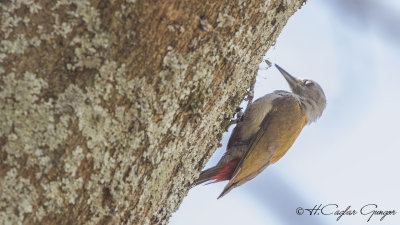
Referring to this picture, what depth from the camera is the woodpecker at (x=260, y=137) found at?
3695 millimetres

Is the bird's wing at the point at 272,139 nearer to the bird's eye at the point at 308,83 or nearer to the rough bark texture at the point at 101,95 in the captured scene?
the bird's eye at the point at 308,83

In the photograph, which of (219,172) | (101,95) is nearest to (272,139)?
(219,172)

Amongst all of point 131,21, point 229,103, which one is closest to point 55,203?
point 131,21

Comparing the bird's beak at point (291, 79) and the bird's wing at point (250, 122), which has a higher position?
the bird's beak at point (291, 79)

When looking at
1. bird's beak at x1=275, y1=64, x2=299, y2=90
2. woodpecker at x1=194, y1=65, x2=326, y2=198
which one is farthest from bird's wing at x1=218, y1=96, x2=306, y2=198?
bird's beak at x1=275, y1=64, x2=299, y2=90

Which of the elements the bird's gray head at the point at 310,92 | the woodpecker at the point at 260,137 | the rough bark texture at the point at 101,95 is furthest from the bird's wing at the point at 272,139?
the rough bark texture at the point at 101,95

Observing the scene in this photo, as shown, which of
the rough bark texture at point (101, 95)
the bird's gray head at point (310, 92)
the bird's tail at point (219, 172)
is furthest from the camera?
the bird's gray head at point (310, 92)

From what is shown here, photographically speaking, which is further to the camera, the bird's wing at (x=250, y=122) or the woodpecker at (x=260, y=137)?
the bird's wing at (x=250, y=122)

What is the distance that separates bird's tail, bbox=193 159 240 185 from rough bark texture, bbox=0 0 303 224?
1433 mm

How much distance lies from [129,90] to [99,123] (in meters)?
0.16

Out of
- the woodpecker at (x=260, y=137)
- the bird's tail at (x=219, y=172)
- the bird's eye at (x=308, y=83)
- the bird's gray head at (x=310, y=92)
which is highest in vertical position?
the bird's eye at (x=308, y=83)

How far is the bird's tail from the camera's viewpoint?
3.49 meters

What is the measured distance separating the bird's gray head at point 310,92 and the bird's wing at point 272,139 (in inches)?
15.1

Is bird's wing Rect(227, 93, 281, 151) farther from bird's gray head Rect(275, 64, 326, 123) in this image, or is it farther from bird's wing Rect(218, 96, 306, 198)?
bird's gray head Rect(275, 64, 326, 123)
